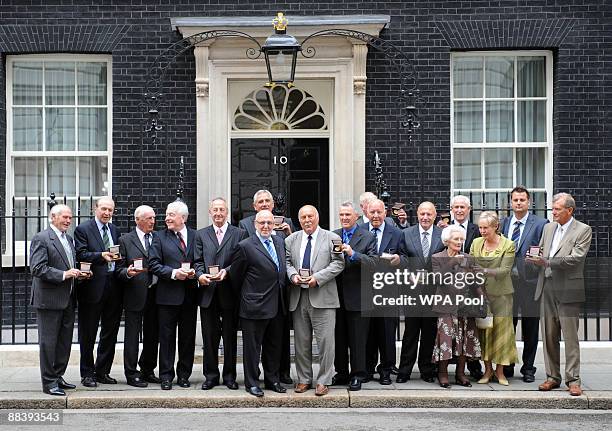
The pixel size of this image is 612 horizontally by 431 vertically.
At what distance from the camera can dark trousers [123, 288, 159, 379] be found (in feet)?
34.6

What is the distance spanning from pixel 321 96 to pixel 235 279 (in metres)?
4.70

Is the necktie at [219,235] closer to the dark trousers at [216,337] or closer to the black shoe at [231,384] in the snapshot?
the dark trousers at [216,337]

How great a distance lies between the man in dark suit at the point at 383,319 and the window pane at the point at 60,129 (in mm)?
5306

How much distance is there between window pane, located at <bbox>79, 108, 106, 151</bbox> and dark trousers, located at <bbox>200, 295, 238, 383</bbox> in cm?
465

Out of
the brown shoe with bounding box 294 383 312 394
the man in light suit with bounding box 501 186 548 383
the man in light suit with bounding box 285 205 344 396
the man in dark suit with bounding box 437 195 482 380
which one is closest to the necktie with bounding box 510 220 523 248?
the man in light suit with bounding box 501 186 548 383

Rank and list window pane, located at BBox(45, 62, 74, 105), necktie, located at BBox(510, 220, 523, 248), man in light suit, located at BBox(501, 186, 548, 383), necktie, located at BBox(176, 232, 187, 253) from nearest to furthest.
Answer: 1. necktie, located at BBox(176, 232, 187, 253)
2. man in light suit, located at BBox(501, 186, 548, 383)
3. necktie, located at BBox(510, 220, 523, 248)
4. window pane, located at BBox(45, 62, 74, 105)

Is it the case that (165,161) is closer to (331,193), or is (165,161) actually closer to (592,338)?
(331,193)

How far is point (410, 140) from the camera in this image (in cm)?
1398

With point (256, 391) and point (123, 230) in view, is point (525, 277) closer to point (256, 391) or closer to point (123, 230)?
point (256, 391)

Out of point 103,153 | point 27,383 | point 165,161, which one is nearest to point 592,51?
point 165,161

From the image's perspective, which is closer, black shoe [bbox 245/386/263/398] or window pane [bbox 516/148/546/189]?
black shoe [bbox 245/386/263/398]

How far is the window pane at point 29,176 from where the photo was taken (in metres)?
Result: 14.3

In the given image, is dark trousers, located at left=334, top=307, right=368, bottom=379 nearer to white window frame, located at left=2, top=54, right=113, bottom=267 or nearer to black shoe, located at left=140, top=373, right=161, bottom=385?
black shoe, located at left=140, top=373, right=161, bottom=385

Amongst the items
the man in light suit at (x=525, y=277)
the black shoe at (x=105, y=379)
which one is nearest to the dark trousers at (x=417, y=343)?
the man in light suit at (x=525, y=277)
